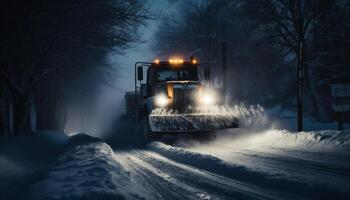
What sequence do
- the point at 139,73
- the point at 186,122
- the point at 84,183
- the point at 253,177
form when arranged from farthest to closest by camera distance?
the point at 139,73, the point at 186,122, the point at 253,177, the point at 84,183

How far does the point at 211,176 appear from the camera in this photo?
8586 millimetres

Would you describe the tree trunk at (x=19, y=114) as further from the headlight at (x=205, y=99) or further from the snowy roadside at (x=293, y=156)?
the headlight at (x=205, y=99)

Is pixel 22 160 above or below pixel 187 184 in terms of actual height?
below

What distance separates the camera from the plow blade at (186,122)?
1631 centimetres

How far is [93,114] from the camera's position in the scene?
2921 inches

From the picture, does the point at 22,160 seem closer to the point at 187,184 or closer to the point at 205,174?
the point at 205,174

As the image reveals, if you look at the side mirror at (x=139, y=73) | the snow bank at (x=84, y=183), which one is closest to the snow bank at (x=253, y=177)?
the snow bank at (x=84, y=183)

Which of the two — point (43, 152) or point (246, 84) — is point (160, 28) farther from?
point (43, 152)

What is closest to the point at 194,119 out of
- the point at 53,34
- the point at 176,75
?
the point at 176,75

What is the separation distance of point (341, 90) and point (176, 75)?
641cm

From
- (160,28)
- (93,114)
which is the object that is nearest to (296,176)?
(160,28)

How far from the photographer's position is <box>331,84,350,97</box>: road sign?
17531mm

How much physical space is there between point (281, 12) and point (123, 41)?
13.4m

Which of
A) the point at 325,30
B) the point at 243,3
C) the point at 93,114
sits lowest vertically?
the point at 93,114
